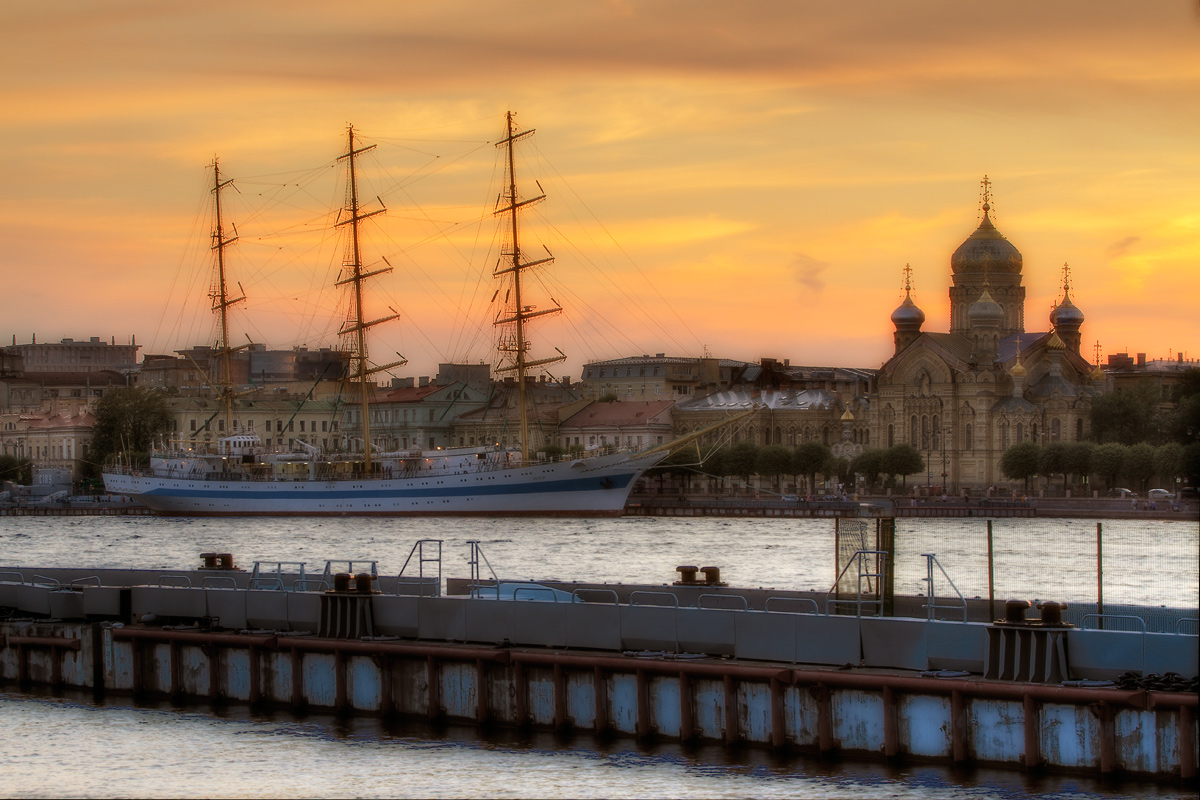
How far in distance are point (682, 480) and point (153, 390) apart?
53969mm

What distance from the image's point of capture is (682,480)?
12269 cm

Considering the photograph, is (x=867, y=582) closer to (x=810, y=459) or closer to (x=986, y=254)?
(x=810, y=459)

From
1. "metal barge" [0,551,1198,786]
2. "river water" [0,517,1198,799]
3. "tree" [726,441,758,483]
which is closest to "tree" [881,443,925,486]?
"tree" [726,441,758,483]

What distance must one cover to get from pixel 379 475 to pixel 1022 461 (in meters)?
39.9

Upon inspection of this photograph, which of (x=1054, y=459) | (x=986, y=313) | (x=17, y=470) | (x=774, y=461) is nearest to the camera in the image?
(x=1054, y=459)

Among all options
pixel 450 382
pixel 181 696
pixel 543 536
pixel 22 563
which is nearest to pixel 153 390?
pixel 450 382

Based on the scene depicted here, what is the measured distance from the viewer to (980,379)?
12300cm

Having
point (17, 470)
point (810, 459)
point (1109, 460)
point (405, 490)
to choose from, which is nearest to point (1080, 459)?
point (1109, 460)

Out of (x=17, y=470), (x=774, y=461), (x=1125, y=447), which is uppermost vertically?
(x=1125, y=447)

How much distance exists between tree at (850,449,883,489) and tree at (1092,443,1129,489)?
50.5 feet

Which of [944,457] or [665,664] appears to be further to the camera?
[944,457]

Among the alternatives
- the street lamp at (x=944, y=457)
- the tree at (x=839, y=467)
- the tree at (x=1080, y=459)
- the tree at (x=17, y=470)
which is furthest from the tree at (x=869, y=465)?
the tree at (x=17, y=470)

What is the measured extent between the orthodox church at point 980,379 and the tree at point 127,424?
55.3m

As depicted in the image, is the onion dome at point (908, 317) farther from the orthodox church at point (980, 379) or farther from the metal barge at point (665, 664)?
the metal barge at point (665, 664)
